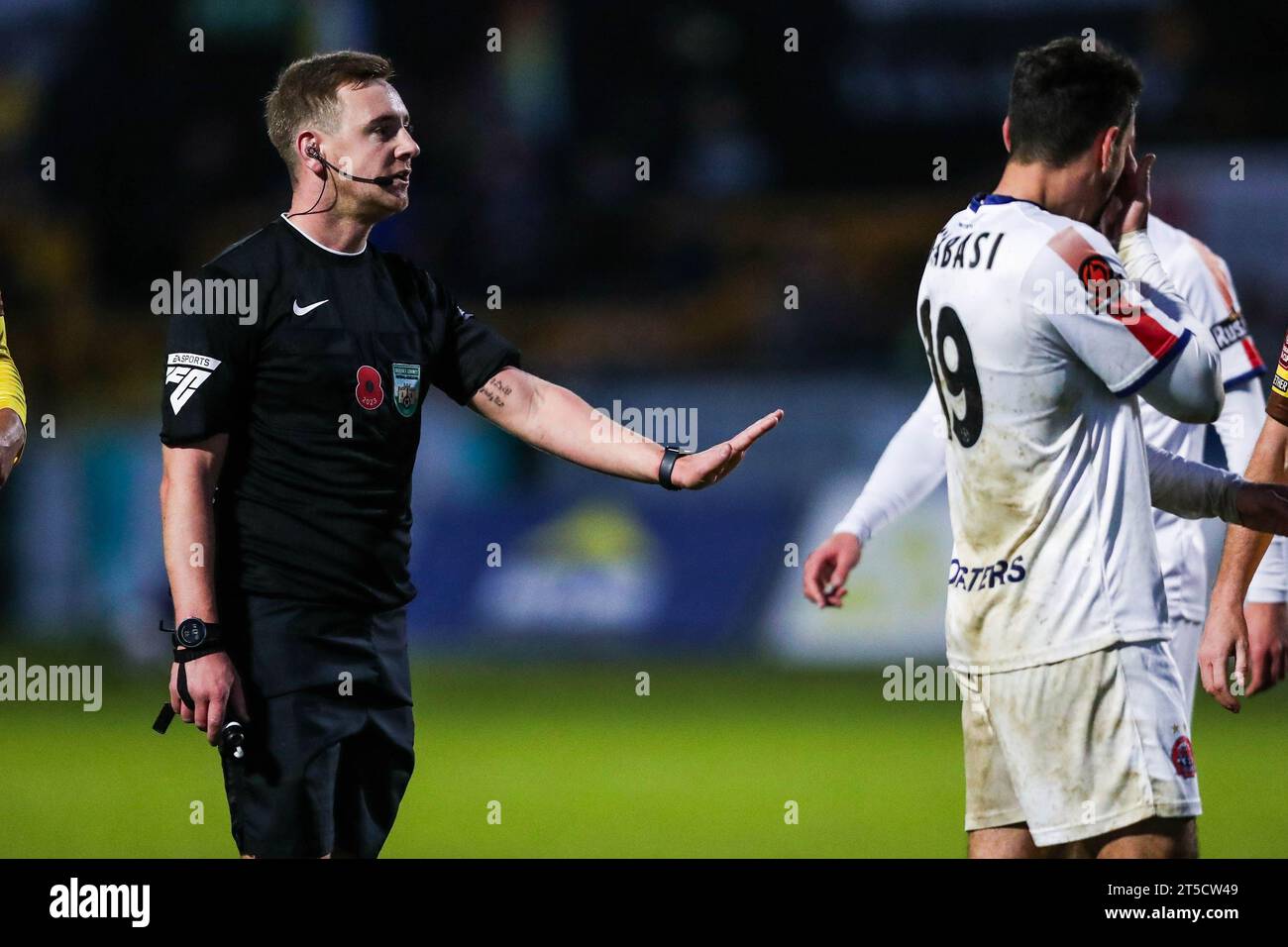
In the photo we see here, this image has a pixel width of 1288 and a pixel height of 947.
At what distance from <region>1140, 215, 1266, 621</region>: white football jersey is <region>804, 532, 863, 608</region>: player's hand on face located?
3.38 feet

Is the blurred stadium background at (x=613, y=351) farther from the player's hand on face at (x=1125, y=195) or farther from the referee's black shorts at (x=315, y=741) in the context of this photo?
the player's hand on face at (x=1125, y=195)

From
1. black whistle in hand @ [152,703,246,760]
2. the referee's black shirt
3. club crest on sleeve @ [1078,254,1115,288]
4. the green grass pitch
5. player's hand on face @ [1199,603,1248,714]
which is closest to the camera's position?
club crest on sleeve @ [1078,254,1115,288]

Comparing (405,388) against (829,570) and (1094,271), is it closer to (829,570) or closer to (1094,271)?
(829,570)

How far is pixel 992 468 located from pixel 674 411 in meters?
9.18

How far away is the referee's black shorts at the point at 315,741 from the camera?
4.04m

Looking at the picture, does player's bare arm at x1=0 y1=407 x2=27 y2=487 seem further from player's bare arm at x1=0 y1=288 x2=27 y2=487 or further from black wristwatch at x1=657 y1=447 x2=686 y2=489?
black wristwatch at x1=657 y1=447 x2=686 y2=489

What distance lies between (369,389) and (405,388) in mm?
100

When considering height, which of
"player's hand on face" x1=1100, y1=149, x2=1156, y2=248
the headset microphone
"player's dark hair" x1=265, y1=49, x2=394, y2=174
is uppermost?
"player's dark hair" x1=265, y1=49, x2=394, y2=174

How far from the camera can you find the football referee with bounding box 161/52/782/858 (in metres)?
4.01

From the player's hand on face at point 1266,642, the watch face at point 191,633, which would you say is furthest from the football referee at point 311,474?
the player's hand on face at point 1266,642

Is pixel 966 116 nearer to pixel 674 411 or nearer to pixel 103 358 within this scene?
pixel 674 411

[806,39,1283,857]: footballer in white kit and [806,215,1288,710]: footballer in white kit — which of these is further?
[806,215,1288,710]: footballer in white kit

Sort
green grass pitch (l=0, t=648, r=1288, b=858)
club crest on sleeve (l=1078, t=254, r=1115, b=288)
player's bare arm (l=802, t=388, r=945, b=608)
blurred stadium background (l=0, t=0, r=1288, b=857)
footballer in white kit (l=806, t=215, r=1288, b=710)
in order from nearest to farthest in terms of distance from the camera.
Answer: club crest on sleeve (l=1078, t=254, r=1115, b=288) → player's bare arm (l=802, t=388, r=945, b=608) → footballer in white kit (l=806, t=215, r=1288, b=710) → green grass pitch (l=0, t=648, r=1288, b=858) → blurred stadium background (l=0, t=0, r=1288, b=857)

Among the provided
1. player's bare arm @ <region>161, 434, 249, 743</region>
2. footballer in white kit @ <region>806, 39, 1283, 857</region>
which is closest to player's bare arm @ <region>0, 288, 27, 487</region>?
player's bare arm @ <region>161, 434, 249, 743</region>
